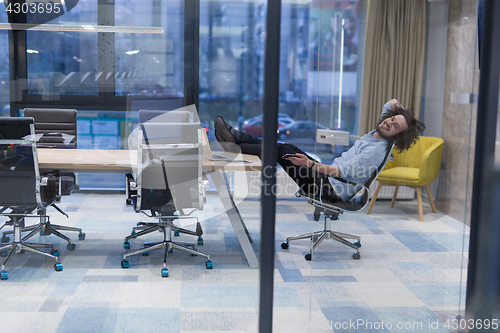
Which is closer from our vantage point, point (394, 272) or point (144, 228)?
point (394, 272)

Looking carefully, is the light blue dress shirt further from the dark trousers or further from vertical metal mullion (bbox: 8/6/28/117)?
vertical metal mullion (bbox: 8/6/28/117)

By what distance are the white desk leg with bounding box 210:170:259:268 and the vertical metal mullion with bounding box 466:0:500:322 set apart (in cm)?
138

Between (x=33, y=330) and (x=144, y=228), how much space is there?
A: 4.86 ft

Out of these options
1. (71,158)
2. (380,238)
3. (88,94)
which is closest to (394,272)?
(380,238)

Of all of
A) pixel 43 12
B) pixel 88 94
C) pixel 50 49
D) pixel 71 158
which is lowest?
pixel 71 158

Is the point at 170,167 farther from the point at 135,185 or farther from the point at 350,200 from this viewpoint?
the point at 350,200

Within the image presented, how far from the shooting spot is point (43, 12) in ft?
17.5

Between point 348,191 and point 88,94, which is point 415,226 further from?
point 88,94

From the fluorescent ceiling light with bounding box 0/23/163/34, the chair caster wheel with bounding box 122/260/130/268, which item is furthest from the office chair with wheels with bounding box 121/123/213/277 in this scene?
the fluorescent ceiling light with bounding box 0/23/163/34

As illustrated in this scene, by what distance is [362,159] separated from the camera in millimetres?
2178

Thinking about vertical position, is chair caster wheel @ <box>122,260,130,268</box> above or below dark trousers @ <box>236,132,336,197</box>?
below

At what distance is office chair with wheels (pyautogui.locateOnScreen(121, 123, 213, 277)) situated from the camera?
2.96 metres

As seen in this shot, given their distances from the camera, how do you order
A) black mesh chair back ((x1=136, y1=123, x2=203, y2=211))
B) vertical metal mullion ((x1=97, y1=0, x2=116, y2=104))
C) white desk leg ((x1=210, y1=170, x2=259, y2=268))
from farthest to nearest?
1. vertical metal mullion ((x1=97, y1=0, x2=116, y2=104))
2. white desk leg ((x1=210, y1=170, x2=259, y2=268))
3. black mesh chair back ((x1=136, y1=123, x2=203, y2=211))

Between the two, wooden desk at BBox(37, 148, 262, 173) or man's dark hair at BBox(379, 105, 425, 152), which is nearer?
man's dark hair at BBox(379, 105, 425, 152)
